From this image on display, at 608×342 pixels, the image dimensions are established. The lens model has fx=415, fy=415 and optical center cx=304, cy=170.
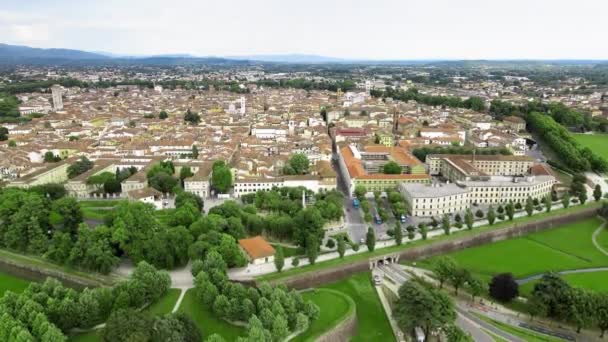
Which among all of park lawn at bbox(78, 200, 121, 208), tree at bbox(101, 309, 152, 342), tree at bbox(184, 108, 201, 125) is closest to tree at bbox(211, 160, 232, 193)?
park lawn at bbox(78, 200, 121, 208)

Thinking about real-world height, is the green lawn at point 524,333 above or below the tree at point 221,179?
below

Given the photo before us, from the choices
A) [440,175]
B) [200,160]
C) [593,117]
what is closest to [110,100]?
[200,160]

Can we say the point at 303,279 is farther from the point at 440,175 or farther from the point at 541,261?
the point at 440,175

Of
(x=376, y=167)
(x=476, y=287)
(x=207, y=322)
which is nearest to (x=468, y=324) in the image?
(x=476, y=287)

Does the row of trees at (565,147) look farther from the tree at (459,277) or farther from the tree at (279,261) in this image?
the tree at (279,261)

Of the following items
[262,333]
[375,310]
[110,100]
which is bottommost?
[375,310]

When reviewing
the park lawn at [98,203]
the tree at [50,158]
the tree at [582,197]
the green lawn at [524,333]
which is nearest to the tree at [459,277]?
the green lawn at [524,333]
